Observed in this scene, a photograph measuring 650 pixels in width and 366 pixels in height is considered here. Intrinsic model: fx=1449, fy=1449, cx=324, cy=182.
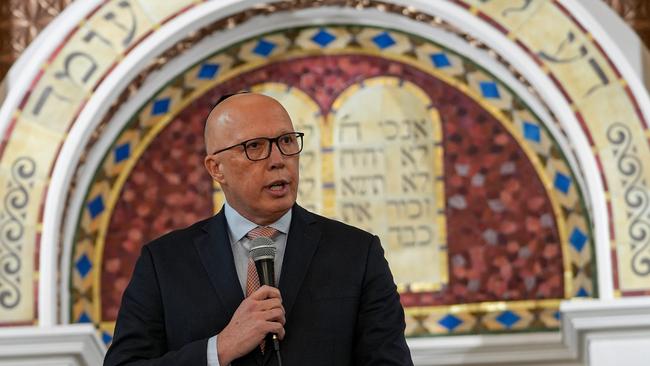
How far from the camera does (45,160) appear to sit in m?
6.31

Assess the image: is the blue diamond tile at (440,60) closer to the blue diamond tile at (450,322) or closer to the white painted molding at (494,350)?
the blue diamond tile at (450,322)

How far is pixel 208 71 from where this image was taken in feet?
22.1

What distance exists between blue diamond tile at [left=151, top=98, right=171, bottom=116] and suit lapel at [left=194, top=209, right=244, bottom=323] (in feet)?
11.5

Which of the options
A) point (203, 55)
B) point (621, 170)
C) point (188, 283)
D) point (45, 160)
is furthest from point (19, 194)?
point (188, 283)

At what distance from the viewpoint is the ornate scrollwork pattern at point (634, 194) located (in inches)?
238

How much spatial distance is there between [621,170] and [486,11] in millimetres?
912

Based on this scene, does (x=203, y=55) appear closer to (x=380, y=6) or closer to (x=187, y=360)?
(x=380, y=6)

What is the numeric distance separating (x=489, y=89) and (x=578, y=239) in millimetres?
798

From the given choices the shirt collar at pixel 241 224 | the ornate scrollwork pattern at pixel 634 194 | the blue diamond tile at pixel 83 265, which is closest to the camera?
the shirt collar at pixel 241 224

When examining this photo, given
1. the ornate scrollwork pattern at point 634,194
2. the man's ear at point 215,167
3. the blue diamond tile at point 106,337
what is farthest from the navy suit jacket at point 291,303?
the blue diamond tile at point 106,337

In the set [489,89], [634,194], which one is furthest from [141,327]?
[489,89]

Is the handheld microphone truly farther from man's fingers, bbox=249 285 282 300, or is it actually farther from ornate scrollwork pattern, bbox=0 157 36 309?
ornate scrollwork pattern, bbox=0 157 36 309

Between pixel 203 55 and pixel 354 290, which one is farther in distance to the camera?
pixel 203 55

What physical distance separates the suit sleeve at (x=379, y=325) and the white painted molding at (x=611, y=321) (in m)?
2.91
